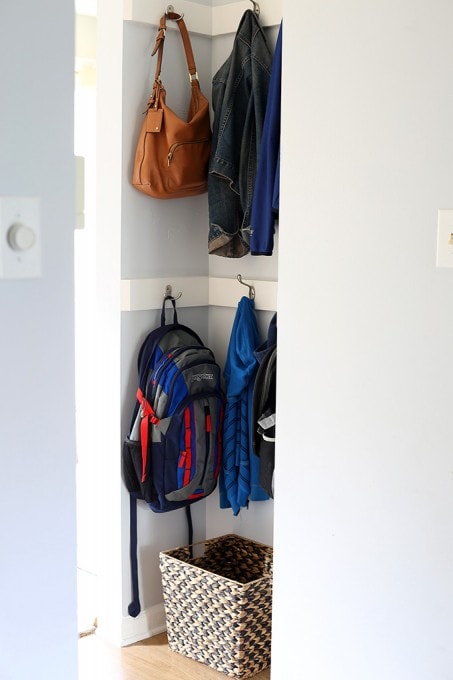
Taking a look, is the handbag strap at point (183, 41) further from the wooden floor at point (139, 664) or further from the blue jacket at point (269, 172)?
the wooden floor at point (139, 664)

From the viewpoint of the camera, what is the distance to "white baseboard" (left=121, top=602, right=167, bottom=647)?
113 inches

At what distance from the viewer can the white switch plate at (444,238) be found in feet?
5.93

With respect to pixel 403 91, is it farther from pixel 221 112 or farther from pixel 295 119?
pixel 221 112

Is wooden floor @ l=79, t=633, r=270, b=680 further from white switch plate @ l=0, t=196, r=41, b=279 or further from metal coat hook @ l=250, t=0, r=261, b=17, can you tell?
metal coat hook @ l=250, t=0, r=261, b=17

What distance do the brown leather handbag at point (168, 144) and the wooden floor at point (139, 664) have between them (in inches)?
54.6

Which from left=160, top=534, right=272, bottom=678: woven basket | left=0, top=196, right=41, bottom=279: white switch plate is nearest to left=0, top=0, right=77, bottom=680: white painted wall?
left=0, top=196, right=41, bottom=279: white switch plate

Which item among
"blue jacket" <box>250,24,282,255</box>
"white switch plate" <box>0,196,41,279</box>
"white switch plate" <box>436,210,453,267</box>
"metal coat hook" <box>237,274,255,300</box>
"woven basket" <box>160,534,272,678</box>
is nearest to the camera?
"white switch plate" <box>0,196,41,279</box>

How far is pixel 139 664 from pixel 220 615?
0.31m

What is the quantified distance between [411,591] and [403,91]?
3.39ft

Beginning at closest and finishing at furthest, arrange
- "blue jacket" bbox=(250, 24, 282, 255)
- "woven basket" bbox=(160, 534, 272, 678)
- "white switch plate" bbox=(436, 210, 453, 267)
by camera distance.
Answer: "white switch plate" bbox=(436, 210, 453, 267) → "blue jacket" bbox=(250, 24, 282, 255) → "woven basket" bbox=(160, 534, 272, 678)

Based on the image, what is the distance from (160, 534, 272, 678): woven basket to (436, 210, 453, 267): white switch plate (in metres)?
1.18

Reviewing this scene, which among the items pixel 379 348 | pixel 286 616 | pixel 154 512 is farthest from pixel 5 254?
pixel 154 512

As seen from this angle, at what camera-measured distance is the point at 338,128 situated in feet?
6.51

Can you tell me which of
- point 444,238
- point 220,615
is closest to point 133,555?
point 220,615
